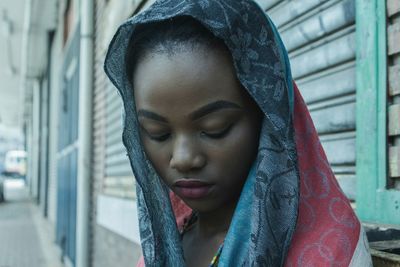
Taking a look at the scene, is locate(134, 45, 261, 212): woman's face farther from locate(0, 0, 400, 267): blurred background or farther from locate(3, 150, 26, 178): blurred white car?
locate(3, 150, 26, 178): blurred white car

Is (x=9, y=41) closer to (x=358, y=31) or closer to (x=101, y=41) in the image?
(x=101, y=41)

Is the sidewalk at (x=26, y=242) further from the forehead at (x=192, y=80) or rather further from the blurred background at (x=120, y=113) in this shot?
the forehead at (x=192, y=80)

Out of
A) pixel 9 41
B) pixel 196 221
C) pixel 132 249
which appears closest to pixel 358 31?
pixel 196 221

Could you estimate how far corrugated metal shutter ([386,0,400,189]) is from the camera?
4.68 feet

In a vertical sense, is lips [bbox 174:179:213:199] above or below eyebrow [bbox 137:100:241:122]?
below

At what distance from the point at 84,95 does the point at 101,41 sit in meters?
0.82

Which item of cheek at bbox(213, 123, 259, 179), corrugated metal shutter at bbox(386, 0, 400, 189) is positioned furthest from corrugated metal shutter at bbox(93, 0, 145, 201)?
cheek at bbox(213, 123, 259, 179)

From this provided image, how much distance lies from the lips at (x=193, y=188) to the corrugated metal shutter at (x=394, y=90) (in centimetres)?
67

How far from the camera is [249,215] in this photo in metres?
1.03

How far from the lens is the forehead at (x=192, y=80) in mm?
1012

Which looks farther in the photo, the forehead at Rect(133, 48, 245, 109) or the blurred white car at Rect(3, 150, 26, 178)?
the blurred white car at Rect(3, 150, 26, 178)

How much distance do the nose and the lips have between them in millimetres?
40

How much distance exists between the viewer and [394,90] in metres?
1.45

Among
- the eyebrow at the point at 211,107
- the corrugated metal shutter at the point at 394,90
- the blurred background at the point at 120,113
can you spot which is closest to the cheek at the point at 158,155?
the eyebrow at the point at 211,107
